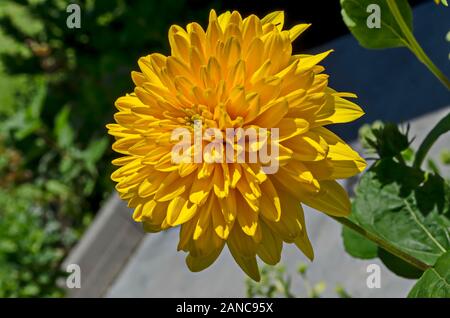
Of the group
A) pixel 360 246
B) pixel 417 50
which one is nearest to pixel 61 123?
pixel 360 246

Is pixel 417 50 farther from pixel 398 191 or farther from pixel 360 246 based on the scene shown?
pixel 360 246

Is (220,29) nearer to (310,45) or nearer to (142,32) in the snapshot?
(142,32)

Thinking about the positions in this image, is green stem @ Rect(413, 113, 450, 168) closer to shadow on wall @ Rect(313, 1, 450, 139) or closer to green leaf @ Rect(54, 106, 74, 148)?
shadow on wall @ Rect(313, 1, 450, 139)

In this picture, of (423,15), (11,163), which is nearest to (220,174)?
(423,15)

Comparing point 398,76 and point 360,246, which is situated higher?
point 398,76

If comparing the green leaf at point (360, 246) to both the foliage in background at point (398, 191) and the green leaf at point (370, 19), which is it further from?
the green leaf at point (370, 19)
